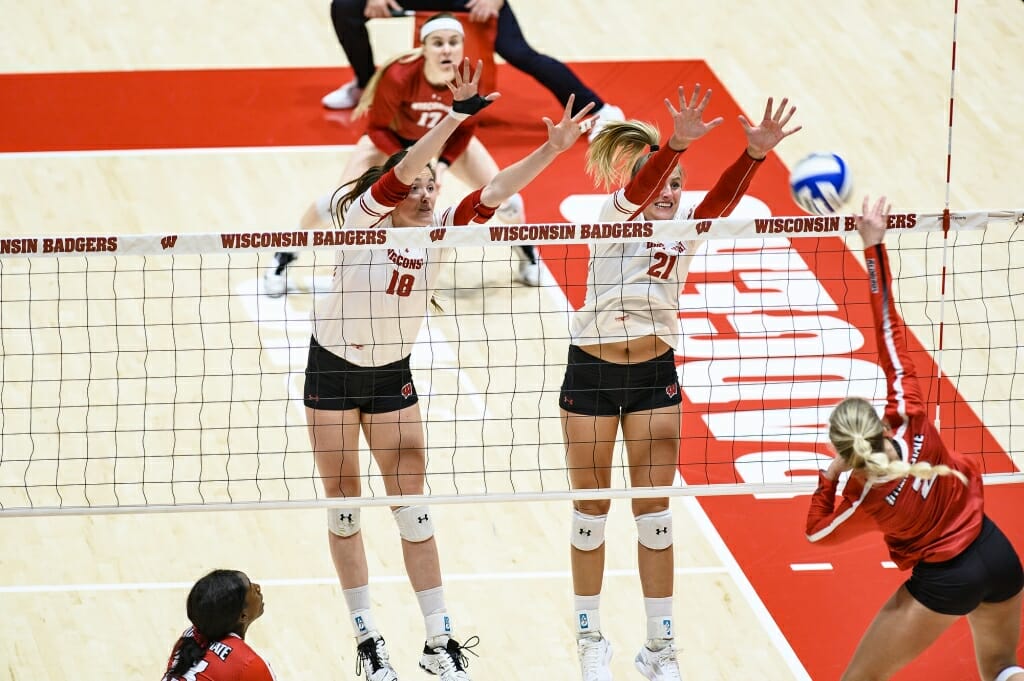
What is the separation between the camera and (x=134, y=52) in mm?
13422

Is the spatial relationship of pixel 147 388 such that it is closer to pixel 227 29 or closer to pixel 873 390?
pixel 873 390

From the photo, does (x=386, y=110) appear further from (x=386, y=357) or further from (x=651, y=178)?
(x=651, y=178)

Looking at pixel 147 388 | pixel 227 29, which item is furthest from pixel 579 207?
pixel 227 29

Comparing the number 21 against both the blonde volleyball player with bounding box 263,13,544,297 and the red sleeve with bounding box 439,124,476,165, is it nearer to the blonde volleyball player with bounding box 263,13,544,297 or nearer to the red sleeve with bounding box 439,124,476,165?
the blonde volleyball player with bounding box 263,13,544,297

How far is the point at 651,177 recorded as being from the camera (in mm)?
6297

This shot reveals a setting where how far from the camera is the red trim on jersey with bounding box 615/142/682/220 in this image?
245 inches

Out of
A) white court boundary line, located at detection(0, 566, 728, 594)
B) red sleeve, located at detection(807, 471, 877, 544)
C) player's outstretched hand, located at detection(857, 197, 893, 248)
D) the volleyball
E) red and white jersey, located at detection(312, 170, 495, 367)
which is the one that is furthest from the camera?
white court boundary line, located at detection(0, 566, 728, 594)

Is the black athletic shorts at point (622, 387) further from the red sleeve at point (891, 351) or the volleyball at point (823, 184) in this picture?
the volleyball at point (823, 184)

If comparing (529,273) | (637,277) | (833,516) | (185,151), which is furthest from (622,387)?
(185,151)

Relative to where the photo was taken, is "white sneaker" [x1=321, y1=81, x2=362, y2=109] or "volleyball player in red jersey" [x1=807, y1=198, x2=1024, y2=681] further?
"white sneaker" [x1=321, y1=81, x2=362, y2=109]

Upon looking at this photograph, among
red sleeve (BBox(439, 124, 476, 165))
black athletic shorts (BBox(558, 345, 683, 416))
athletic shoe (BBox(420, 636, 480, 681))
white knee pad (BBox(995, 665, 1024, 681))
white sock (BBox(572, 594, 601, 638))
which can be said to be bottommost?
white knee pad (BBox(995, 665, 1024, 681))

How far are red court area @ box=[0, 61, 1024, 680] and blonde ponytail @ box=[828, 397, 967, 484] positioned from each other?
72.2 inches

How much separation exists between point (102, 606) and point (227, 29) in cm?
768

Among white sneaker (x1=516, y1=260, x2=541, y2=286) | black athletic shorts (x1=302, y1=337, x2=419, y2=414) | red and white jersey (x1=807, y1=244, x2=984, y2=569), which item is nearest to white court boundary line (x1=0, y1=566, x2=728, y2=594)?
black athletic shorts (x1=302, y1=337, x2=419, y2=414)
